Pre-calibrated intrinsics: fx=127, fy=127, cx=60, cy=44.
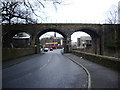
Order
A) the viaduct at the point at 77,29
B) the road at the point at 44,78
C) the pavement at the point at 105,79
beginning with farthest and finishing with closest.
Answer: the viaduct at the point at 77,29 → the road at the point at 44,78 → the pavement at the point at 105,79

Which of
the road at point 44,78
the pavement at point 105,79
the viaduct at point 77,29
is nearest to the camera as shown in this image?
the pavement at point 105,79

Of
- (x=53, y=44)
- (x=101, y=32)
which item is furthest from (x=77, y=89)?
(x=53, y=44)

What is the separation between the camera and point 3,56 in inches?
641

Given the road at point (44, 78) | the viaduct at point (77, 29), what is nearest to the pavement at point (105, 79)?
the road at point (44, 78)

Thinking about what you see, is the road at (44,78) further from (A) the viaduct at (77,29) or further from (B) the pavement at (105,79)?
(A) the viaduct at (77,29)

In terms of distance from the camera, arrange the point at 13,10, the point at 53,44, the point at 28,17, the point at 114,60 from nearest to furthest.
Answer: the point at 114,60 → the point at 13,10 → the point at 28,17 → the point at 53,44

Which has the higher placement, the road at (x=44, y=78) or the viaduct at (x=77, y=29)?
the viaduct at (x=77, y=29)

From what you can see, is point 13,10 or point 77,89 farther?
Result: point 13,10

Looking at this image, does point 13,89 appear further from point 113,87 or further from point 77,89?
point 113,87

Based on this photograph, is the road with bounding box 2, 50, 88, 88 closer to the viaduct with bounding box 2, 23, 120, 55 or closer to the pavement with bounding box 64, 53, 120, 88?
the pavement with bounding box 64, 53, 120, 88

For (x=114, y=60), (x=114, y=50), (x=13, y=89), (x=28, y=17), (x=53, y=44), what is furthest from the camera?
(x=53, y=44)

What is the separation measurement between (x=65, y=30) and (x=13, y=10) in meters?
27.2

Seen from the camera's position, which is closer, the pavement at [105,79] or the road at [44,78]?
the pavement at [105,79]

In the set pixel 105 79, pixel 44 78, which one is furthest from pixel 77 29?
pixel 44 78
